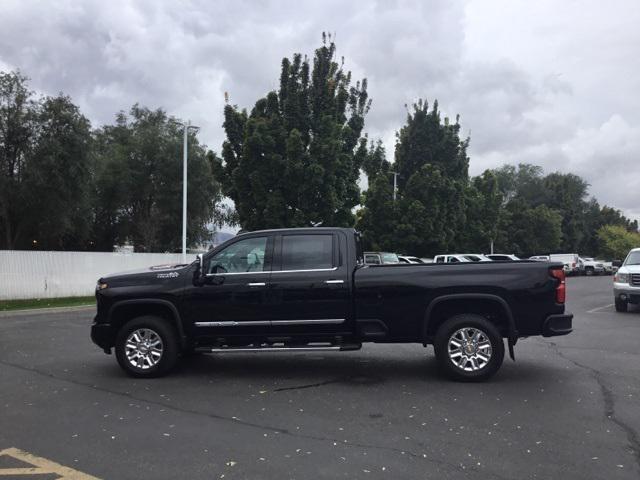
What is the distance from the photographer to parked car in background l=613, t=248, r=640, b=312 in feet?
49.6

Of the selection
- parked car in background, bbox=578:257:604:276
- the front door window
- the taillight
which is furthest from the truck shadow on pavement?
parked car in background, bbox=578:257:604:276

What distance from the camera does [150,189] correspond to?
3297 cm

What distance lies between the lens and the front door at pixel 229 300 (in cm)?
730

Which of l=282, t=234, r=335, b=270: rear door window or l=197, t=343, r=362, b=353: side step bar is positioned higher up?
l=282, t=234, r=335, b=270: rear door window

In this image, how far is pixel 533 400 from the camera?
20.7ft

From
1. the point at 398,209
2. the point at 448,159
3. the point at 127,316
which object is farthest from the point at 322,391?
the point at 448,159

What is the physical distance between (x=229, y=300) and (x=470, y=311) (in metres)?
3.09

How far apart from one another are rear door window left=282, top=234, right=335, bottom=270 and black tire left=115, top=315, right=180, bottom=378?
1.74 meters

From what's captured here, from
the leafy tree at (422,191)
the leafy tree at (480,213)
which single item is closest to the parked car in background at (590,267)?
the leafy tree at (480,213)

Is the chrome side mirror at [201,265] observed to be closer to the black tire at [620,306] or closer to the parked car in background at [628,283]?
the parked car in background at [628,283]

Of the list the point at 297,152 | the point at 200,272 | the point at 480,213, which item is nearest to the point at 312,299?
the point at 200,272

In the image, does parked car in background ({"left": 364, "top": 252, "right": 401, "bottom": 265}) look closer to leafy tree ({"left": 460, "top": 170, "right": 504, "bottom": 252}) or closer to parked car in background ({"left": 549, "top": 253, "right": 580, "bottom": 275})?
leafy tree ({"left": 460, "top": 170, "right": 504, "bottom": 252})

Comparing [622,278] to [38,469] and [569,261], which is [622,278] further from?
[569,261]

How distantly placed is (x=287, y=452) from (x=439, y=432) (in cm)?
144
